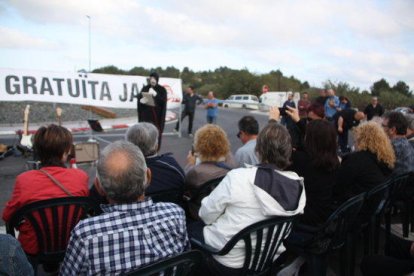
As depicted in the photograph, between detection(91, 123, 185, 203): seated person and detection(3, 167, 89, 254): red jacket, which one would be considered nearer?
detection(3, 167, 89, 254): red jacket

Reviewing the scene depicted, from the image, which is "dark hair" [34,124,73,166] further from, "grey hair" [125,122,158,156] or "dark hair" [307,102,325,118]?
"dark hair" [307,102,325,118]

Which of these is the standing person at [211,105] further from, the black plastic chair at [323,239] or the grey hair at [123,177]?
the grey hair at [123,177]

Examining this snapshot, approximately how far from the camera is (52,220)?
2410 mm

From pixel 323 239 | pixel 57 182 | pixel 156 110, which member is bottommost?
pixel 323 239

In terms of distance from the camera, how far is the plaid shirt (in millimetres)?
1662

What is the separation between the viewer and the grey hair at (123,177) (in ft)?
6.02

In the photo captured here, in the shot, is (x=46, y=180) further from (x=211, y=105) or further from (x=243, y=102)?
(x=243, y=102)

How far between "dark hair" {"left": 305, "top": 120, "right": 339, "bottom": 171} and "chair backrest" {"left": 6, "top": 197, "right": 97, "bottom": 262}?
185cm

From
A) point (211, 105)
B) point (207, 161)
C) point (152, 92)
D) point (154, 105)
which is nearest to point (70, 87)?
point (152, 92)

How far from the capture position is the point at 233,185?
2.23 metres

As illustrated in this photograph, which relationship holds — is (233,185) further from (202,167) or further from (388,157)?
(388,157)

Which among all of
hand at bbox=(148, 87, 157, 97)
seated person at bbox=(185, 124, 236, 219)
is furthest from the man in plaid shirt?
hand at bbox=(148, 87, 157, 97)

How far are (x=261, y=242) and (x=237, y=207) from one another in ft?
0.86

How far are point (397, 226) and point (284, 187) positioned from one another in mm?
3206
